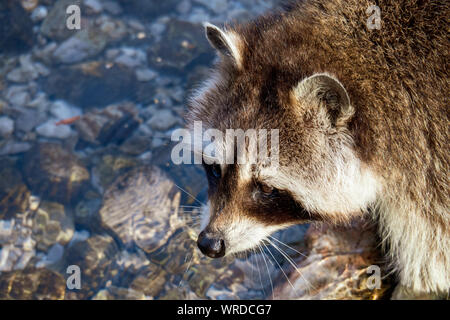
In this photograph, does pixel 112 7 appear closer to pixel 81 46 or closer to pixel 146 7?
pixel 146 7

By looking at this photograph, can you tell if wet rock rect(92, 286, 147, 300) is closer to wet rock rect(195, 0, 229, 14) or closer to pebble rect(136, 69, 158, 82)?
pebble rect(136, 69, 158, 82)

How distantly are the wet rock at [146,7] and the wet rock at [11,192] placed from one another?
8.37 feet

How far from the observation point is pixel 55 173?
4.16m

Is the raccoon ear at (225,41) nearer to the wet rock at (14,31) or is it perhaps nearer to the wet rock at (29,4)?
the wet rock at (14,31)

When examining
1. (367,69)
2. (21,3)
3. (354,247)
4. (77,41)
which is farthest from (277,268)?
(21,3)

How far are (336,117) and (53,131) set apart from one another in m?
3.41

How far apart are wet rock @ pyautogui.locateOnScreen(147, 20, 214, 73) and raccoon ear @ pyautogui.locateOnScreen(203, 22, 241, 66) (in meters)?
2.62

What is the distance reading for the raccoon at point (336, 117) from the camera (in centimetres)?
207

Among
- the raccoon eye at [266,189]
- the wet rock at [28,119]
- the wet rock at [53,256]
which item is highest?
the wet rock at [28,119]

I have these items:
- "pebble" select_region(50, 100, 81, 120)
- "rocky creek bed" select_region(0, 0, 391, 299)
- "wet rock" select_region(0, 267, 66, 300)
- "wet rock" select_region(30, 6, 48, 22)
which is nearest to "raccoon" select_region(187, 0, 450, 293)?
"rocky creek bed" select_region(0, 0, 391, 299)

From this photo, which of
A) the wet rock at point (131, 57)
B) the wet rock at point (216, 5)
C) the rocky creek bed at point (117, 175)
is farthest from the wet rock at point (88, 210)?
the wet rock at point (216, 5)

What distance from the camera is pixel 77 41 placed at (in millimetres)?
5152

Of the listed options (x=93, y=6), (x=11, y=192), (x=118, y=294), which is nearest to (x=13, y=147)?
(x=11, y=192)
